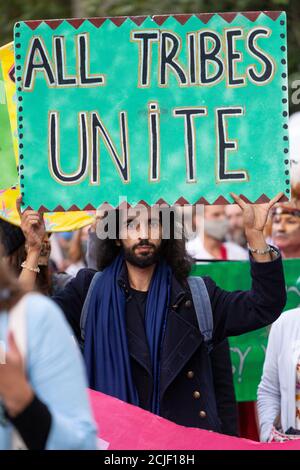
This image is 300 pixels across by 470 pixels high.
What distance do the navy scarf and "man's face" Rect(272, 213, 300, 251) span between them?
7.32 ft

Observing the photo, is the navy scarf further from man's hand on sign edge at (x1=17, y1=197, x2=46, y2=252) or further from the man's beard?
man's hand on sign edge at (x1=17, y1=197, x2=46, y2=252)

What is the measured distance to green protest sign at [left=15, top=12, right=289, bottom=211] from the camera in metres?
4.46

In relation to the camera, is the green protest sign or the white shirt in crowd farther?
the white shirt in crowd

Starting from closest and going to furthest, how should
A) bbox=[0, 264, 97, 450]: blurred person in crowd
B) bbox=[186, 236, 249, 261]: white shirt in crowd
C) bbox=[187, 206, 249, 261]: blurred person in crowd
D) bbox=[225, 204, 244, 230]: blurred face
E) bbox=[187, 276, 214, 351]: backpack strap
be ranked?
bbox=[0, 264, 97, 450]: blurred person in crowd
bbox=[187, 276, 214, 351]: backpack strap
bbox=[186, 236, 249, 261]: white shirt in crowd
bbox=[187, 206, 249, 261]: blurred person in crowd
bbox=[225, 204, 244, 230]: blurred face

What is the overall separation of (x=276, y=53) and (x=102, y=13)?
7.61 m

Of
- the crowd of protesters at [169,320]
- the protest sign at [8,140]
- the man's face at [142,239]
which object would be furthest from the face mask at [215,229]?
the man's face at [142,239]

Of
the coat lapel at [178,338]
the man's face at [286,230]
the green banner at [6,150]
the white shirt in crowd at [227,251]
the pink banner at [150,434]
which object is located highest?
the green banner at [6,150]

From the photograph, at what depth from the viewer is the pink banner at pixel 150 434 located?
4.32 m

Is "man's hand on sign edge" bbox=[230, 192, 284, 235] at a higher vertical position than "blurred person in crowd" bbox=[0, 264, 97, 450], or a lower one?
higher

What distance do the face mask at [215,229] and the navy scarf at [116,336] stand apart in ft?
11.9

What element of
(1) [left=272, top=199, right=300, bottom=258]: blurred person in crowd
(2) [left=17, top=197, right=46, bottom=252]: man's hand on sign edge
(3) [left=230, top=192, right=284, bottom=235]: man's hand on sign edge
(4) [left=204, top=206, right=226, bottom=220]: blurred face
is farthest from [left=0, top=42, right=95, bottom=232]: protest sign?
(4) [left=204, top=206, right=226, bottom=220]: blurred face

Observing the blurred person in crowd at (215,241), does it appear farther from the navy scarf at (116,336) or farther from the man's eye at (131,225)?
the navy scarf at (116,336)

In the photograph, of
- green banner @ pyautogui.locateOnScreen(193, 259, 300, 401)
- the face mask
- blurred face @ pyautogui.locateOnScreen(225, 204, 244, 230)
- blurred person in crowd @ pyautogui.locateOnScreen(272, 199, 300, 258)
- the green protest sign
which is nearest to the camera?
the green protest sign

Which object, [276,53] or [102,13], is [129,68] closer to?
[276,53]
